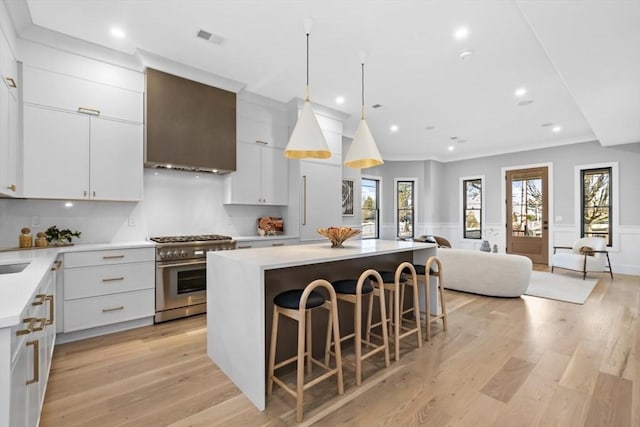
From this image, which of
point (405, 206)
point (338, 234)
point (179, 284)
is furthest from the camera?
point (405, 206)

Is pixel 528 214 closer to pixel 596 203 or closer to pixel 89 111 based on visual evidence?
pixel 596 203

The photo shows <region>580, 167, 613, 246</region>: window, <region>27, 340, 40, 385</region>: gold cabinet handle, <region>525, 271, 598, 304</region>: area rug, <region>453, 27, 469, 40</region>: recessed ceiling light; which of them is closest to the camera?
<region>27, 340, 40, 385</region>: gold cabinet handle

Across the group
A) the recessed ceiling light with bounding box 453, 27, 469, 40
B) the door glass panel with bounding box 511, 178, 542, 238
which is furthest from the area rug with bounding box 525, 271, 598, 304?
the recessed ceiling light with bounding box 453, 27, 469, 40

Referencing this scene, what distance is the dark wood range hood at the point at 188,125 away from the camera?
3.47m

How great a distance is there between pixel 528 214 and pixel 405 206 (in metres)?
2.85

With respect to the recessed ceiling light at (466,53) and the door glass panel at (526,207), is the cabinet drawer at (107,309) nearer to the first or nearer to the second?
the recessed ceiling light at (466,53)

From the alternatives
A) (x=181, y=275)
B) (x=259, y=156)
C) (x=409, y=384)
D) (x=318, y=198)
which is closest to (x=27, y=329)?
(x=409, y=384)

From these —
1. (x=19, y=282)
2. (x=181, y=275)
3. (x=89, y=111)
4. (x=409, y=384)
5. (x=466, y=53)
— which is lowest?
(x=409, y=384)

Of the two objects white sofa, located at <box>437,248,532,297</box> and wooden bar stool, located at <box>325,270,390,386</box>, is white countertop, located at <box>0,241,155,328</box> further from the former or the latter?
white sofa, located at <box>437,248,532,297</box>

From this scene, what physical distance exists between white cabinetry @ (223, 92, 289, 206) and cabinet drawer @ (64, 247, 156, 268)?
132cm

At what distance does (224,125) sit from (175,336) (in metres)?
2.54

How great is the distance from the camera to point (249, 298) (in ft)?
6.49

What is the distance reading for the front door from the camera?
7090mm

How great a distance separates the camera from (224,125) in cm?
401
